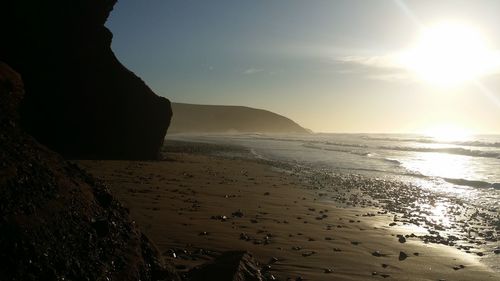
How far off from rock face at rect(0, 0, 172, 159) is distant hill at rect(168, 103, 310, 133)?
13030 cm

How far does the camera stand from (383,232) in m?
10.1

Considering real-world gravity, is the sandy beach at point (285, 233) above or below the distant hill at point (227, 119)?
below

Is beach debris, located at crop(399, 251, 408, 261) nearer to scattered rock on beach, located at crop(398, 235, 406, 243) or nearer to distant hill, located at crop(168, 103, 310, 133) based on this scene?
scattered rock on beach, located at crop(398, 235, 406, 243)

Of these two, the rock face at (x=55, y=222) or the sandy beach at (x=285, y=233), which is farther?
the sandy beach at (x=285, y=233)

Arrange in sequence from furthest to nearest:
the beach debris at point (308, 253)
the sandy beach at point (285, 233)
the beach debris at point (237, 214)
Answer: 1. the beach debris at point (237, 214)
2. the beach debris at point (308, 253)
3. the sandy beach at point (285, 233)

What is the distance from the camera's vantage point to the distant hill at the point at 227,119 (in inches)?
6309

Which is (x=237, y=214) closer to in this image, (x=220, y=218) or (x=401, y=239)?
(x=220, y=218)

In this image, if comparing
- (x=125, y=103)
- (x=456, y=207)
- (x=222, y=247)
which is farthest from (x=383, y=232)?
(x=125, y=103)

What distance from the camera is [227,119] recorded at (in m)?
176

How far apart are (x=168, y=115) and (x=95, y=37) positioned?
5037 millimetres

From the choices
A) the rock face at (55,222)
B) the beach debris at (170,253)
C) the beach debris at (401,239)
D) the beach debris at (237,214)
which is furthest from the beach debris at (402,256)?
the rock face at (55,222)

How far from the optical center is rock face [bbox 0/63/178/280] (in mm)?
3238

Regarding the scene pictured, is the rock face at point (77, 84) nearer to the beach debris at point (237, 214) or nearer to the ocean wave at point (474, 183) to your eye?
the beach debris at point (237, 214)

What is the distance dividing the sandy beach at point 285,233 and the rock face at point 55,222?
1.85 meters
